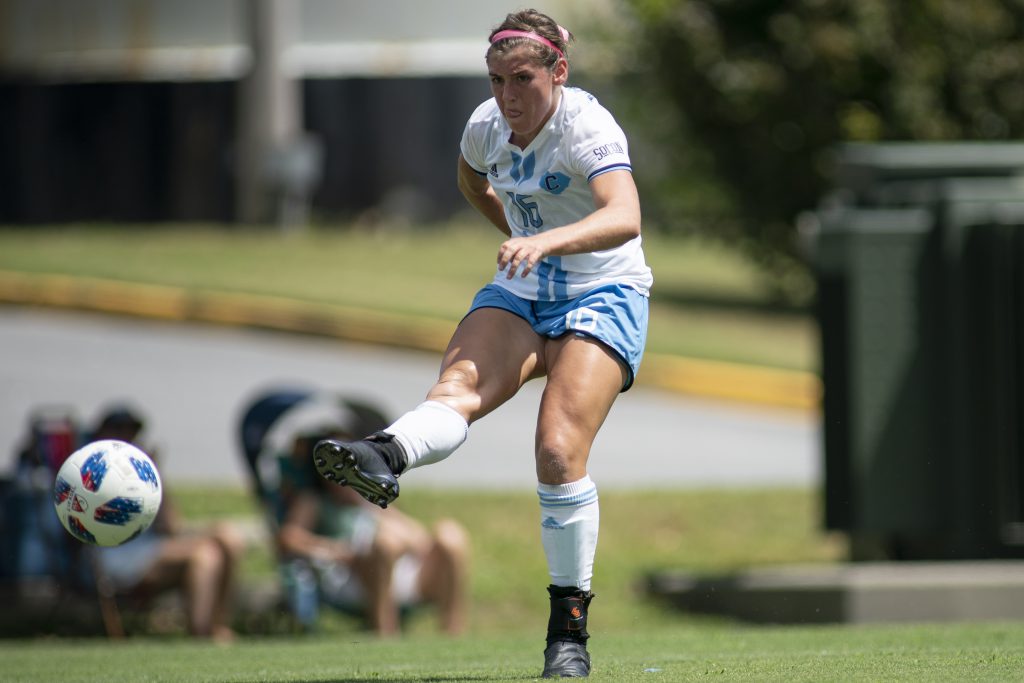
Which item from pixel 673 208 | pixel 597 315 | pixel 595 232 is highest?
pixel 673 208

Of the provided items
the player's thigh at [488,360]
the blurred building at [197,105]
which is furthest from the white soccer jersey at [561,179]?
the blurred building at [197,105]

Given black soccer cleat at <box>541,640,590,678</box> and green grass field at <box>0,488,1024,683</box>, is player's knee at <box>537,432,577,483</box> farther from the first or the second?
green grass field at <box>0,488,1024,683</box>

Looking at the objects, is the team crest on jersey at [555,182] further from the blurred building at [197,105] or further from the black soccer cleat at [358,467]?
the blurred building at [197,105]

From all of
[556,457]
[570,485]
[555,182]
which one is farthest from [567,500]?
[555,182]

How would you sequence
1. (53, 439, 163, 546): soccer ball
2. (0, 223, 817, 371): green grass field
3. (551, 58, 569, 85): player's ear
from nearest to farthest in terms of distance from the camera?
(551, 58, 569, 85): player's ear → (53, 439, 163, 546): soccer ball → (0, 223, 817, 371): green grass field

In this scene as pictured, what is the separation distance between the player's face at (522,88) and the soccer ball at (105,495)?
6.31 ft

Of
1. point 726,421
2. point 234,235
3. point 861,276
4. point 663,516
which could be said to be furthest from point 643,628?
point 234,235

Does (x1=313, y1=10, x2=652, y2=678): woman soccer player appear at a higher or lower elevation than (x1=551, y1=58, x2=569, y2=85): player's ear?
lower

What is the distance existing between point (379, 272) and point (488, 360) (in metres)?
16.8

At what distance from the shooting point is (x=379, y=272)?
881 inches

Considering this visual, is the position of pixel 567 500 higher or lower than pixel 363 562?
higher

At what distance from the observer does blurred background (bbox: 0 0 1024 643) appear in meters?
9.97

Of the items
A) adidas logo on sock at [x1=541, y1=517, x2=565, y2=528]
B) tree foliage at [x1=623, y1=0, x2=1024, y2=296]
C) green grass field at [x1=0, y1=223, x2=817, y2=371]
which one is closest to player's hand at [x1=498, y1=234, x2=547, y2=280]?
adidas logo on sock at [x1=541, y1=517, x2=565, y2=528]

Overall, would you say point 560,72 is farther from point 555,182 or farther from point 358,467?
point 358,467
